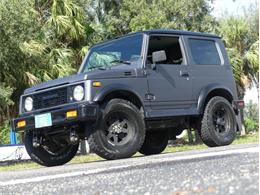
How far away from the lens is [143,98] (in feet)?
26.0

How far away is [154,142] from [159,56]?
2007mm

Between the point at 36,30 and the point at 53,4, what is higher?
the point at 53,4

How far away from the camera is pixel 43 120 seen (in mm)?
7621

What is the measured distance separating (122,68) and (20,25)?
8868mm

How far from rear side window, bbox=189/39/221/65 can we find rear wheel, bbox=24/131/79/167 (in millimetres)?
2337

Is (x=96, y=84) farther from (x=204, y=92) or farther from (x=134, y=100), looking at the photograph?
(x=204, y=92)

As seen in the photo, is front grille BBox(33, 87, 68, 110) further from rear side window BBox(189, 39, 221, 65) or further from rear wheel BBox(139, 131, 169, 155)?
rear side window BBox(189, 39, 221, 65)

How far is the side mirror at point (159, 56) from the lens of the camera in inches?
312

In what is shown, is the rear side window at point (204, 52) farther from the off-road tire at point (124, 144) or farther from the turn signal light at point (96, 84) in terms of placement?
the turn signal light at point (96, 84)

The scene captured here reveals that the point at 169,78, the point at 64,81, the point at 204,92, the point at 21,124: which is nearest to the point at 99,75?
the point at 64,81

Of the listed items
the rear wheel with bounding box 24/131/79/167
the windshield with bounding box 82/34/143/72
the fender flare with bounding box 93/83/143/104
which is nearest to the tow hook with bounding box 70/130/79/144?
the fender flare with bounding box 93/83/143/104

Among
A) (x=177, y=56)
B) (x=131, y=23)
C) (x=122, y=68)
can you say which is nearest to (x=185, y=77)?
(x=177, y=56)

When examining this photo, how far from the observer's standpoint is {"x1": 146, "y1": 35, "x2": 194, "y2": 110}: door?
8.12 meters

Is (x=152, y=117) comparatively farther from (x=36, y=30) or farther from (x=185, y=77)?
(x=36, y=30)
